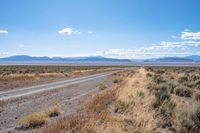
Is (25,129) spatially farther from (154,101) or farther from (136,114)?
(154,101)

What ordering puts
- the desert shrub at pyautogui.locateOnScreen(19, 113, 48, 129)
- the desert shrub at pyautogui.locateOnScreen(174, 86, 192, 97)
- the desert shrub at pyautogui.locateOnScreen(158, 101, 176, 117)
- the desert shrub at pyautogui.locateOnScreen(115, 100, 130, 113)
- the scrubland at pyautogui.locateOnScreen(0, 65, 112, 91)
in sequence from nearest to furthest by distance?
the desert shrub at pyautogui.locateOnScreen(19, 113, 48, 129) < the desert shrub at pyautogui.locateOnScreen(158, 101, 176, 117) < the desert shrub at pyautogui.locateOnScreen(115, 100, 130, 113) < the desert shrub at pyautogui.locateOnScreen(174, 86, 192, 97) < the scrubland at pyautogui.locateOnScreen(0, 65, 112, 91)

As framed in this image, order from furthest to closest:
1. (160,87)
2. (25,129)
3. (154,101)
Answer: (160,87) < (154,101) < (25,129)

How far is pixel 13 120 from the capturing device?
12.1 metres

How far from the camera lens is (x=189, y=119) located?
33.2 feet

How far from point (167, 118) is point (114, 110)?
8.67 ft

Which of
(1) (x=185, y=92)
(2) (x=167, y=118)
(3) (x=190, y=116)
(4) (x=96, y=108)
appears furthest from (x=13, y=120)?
(1) (x=185, y=92)

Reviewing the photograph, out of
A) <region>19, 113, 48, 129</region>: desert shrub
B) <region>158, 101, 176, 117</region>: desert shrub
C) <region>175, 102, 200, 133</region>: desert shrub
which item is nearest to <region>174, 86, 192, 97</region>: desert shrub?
<region>158, 101, 176, 117</region>: desert shrub

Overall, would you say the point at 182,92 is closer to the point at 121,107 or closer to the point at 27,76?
the point at 121,107

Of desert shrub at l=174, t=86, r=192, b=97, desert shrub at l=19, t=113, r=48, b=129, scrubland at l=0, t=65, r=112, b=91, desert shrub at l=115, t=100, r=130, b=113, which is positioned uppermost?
desert shrub at l=115, t=100, r=130, b=113

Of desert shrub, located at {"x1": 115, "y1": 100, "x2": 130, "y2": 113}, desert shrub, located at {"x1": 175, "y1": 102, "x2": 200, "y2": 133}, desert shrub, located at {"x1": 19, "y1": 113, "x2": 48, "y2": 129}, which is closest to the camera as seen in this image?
desert shrub, located at {"x1": 175, "y1": 102, "x2": 200, "y2": 133}

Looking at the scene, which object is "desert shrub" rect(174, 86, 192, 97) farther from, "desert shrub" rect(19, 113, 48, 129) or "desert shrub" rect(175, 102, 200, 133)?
"desert shrub" rect(19, 113, 48, 129)

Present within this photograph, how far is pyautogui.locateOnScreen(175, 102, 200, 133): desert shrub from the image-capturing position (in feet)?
32.3

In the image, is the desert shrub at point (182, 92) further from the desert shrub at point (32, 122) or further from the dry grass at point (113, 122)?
the desert shrub at point (32, 122)

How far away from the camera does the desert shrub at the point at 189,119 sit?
9.85 meters
